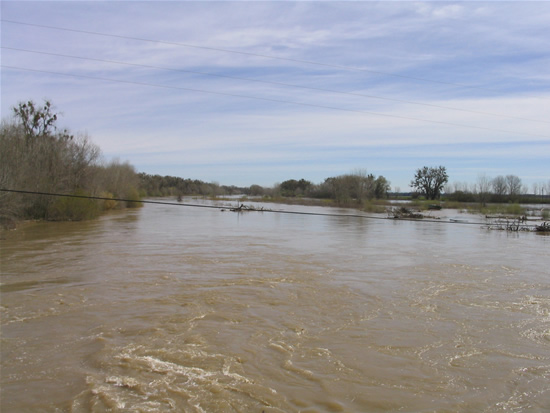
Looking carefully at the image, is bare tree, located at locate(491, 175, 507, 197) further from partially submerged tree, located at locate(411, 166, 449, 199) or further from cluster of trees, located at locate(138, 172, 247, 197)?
cluster of trees, located at locate(138, 172, 247, 197)

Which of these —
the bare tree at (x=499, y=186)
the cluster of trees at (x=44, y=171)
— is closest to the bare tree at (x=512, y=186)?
the bare tree at (x=499, y=186)

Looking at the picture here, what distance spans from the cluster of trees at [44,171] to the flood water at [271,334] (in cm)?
1013

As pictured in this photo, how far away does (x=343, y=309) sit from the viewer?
995cm

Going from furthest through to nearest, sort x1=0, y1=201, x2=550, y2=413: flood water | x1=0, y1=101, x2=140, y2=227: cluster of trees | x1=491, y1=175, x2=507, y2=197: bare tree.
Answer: x1=491, y1=175, x2=507, y2=197: bare tree, x1=0, y1=101, x2=140, y2=227: cluster of trees, x1=0, y1=201, x2=550, y2=413: flood water

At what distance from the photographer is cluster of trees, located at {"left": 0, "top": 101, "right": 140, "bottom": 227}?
2542 centimetres

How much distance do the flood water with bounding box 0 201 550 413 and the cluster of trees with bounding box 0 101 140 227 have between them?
10.1 metres

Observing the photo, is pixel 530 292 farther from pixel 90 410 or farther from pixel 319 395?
pixel 90 410

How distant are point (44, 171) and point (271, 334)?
2924cm

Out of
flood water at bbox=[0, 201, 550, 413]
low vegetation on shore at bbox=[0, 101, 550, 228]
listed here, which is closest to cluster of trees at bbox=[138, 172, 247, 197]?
low vegetation on shore at bbox=[0, 101, 550, 228]

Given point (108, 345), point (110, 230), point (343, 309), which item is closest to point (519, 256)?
point (343, 309)

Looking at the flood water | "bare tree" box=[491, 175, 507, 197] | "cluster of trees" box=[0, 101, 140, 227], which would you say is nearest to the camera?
the flood water

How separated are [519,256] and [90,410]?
18.4 metres

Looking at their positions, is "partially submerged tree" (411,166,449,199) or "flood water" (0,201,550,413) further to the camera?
"partially submerged tree" (411,166,449,199)

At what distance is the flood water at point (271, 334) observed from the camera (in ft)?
19.2
